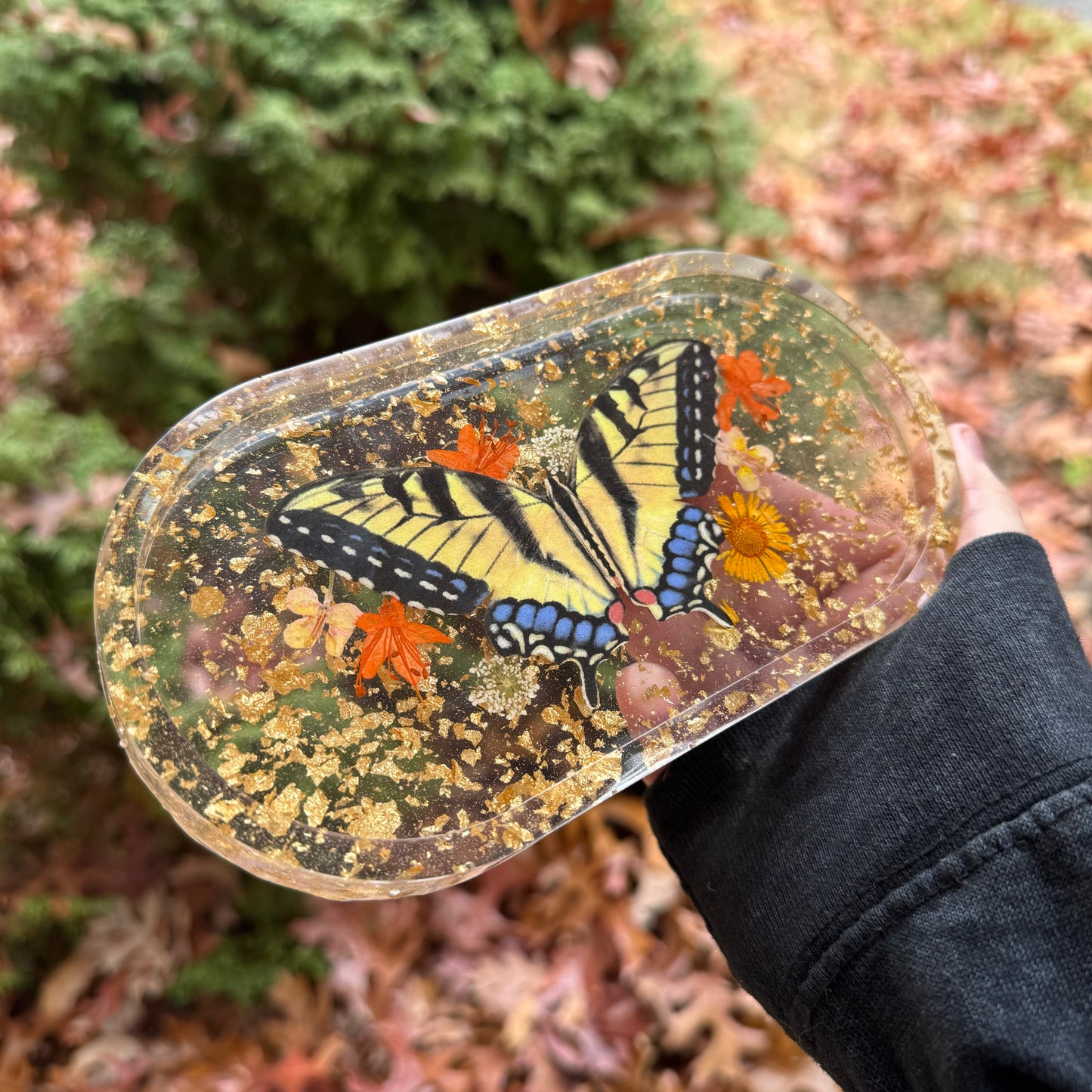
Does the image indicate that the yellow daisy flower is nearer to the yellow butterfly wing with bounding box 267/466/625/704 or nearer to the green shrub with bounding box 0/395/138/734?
the yellow butterfly wing with bounding box 267/466/625/704

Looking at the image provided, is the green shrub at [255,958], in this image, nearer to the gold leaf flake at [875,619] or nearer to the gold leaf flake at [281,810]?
the gold leaf flake at [281,810]

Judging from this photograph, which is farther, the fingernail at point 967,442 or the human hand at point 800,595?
the fingernail at point 967,442

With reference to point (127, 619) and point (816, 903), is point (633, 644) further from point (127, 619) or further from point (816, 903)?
point (127, 619)

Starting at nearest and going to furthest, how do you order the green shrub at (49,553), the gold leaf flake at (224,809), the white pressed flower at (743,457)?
1. the gold leaf flake at (224,809)
2. the white pressed flower at (743,457)
3. the green shrub at (49,553)

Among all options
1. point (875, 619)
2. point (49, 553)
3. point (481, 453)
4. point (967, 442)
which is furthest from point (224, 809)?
point (967, 442)

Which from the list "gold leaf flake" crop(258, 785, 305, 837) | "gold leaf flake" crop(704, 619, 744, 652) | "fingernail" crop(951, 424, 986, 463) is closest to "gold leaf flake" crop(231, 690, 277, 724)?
"gold leaf flake" crop(258, 785, 305, 837)

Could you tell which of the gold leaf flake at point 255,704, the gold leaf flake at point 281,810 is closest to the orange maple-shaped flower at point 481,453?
the gold leaf flake at point 255,704

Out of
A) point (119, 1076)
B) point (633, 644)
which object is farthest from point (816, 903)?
point (119, 1076)
